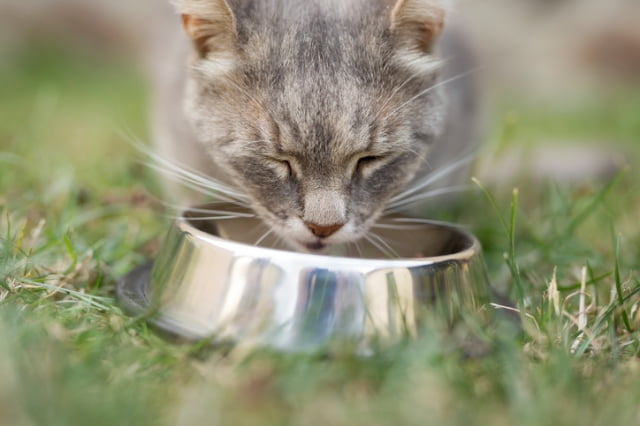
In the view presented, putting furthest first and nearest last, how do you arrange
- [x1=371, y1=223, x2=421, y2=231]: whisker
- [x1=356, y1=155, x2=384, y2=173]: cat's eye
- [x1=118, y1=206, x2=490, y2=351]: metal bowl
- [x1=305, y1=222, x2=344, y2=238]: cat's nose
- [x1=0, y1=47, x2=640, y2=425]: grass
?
[x1=371, y1=223, x2=421, y2=231]: whisker → [x1=356, y1=155, x2=384, y2=173]: cat's eye → [x1=305, y1=222, x2=344, y2=238]: cat's nose → [x1=118, y1=206, x2=490, y2=351]: metal bowl → [x1=0, y1=47, x2=640, y2=425]: grass

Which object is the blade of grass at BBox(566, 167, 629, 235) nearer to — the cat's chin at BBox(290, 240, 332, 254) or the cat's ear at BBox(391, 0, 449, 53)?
the cat's ear at BBox(391, 0, 449, 53)

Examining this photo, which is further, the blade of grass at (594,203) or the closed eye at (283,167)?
the blade of grass at (594,203)

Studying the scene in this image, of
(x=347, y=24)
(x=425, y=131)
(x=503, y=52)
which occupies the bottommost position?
(x=503, y=52)

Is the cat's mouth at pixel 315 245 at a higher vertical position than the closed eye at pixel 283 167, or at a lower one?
lower

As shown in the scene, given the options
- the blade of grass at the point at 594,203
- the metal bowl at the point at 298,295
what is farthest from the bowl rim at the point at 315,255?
the blade of grass at the point at 594,203

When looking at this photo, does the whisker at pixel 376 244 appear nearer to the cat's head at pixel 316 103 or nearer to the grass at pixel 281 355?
the cat's head at pixel 316 103

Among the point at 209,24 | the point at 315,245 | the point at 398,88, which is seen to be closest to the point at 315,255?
the point at 315,245

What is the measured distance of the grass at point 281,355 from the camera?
119 cm

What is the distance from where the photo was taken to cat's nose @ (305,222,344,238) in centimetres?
187

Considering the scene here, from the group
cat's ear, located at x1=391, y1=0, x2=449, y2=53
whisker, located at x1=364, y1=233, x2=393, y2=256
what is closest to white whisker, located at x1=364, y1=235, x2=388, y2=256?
whisker, located at x1=364, y1=233, x2=393, y2=256

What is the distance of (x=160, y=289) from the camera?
5.60 feet

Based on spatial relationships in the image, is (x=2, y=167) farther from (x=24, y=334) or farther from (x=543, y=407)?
(x=543, y=407)

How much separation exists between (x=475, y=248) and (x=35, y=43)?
5712mm

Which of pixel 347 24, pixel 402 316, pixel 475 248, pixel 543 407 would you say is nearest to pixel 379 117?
pixel 347 24
